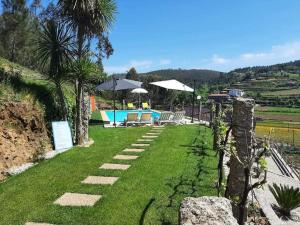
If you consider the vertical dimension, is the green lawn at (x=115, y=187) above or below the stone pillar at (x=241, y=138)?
below

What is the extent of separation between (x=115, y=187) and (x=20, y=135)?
341cm

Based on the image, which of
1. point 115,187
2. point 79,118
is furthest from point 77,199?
point 79,118

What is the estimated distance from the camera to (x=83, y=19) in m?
13.0

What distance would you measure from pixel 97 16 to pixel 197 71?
104 metres

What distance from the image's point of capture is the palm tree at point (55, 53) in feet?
38.3

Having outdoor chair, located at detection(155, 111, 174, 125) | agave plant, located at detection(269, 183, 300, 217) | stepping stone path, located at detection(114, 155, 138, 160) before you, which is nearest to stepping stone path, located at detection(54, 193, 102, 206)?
stepping stone path, located at detection(114, 155, 138, 160)

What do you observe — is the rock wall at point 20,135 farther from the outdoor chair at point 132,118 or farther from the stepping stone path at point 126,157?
the outdoor chair at point 132,118

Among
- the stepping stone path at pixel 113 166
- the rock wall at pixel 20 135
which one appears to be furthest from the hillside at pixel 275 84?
the stepping stone path at pixel 113 166

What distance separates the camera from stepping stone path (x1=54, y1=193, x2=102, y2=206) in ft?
20.1

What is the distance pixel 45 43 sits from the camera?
11.8 meters

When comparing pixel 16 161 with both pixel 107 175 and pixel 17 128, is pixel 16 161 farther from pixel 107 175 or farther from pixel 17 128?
pixel 107 175

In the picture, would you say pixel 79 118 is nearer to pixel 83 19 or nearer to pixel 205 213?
pixel 83 19

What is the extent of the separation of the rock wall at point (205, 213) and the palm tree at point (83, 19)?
8487 mm

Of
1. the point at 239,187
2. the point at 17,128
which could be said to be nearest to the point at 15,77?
the point at 17,128
